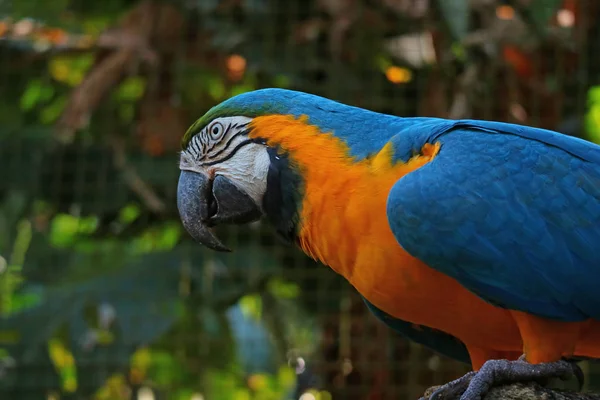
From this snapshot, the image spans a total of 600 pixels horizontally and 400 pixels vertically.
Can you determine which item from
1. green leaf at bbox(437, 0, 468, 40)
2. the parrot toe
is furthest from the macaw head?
green leaf at bbox(437, 0, 468, 40)

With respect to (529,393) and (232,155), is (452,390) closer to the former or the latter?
(529,393)

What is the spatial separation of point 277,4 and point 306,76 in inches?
8.1

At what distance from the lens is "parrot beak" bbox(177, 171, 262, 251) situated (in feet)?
3.83

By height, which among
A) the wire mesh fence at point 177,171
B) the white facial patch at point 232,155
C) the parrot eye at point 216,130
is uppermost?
the parrot eye at point 216,130

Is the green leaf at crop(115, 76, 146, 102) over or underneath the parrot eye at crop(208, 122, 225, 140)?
underneath

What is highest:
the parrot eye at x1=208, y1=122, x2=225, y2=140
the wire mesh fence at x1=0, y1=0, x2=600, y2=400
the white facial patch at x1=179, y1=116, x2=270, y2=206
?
the parrot eye at x1=208, y1=122, x2=225, y2=140

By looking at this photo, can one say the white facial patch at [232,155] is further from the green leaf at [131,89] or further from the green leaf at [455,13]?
the green leaf at [131,89]

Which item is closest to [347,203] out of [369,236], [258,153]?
[369,236]

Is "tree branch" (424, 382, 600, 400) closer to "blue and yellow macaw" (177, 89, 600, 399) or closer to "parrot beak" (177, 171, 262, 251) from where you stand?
"blue and yellow macaw" (177, 89, 600, 399)

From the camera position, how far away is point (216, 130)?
1.19 m

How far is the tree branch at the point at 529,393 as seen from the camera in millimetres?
964

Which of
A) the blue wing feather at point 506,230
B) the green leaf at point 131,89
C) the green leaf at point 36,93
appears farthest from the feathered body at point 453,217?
the green leaf at point 36,93

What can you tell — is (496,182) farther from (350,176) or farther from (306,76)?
(306,76)

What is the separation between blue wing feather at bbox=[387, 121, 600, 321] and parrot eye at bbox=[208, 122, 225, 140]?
281 mm
